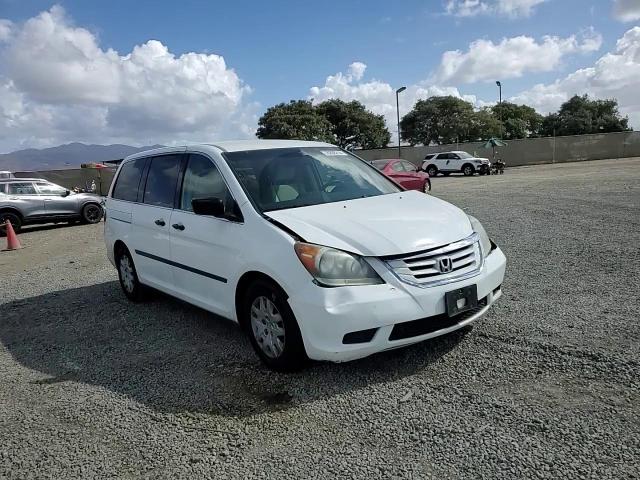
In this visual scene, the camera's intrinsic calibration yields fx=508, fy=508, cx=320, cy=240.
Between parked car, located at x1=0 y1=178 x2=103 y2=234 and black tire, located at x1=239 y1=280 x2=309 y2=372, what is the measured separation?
1397 centimetres

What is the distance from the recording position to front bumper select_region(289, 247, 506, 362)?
3.28 meters

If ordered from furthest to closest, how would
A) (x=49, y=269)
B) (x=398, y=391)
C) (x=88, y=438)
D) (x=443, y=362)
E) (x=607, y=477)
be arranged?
(x=49, y=269) < (x=443, y=362) < (x=398, y=391) < (x=88, y=438) < (x=607, y=477)

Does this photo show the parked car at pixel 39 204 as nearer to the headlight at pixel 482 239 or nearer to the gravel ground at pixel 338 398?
the gravel ground at pixel 338 398

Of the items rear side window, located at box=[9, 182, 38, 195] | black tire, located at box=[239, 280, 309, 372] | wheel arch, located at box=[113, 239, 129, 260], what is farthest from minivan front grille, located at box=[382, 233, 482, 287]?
rear side window, located at box=[9, 182, 38, 195]

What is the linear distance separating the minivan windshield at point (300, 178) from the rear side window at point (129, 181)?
1.85 m

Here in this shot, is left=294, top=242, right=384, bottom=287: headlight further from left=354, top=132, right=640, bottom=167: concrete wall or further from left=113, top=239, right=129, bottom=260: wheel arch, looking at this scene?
left=354, top=132, right=640, bottom=167: concrete wall

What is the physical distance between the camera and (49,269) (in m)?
9.05

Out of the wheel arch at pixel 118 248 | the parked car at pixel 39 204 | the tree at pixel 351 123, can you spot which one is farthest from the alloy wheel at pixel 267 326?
the tree at pixel 351 123

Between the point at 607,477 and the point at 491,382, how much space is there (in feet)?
3.46

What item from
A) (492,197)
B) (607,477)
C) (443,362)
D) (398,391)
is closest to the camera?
(607,477)

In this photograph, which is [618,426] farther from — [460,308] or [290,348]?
[290,348]

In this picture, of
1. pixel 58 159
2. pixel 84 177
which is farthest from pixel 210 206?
pixel 58 159

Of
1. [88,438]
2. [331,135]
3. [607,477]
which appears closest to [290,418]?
[88,438]

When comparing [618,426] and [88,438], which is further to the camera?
[88,438]
